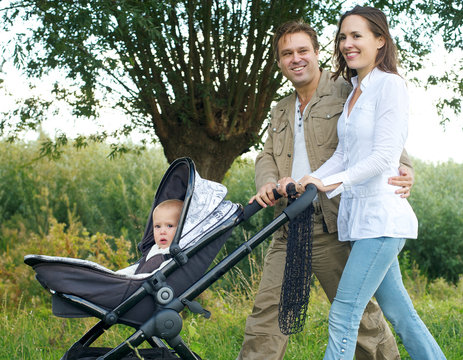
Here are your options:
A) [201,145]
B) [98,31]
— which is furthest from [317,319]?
[98,31]

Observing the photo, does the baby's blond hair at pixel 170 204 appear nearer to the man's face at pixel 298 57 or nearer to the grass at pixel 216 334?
the man's face at pixel 298 57

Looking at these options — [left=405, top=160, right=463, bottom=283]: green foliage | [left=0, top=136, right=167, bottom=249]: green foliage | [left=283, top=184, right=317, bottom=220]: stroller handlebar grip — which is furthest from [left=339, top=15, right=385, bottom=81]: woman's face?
[left=405, top=160, right=463, bottom=283]: green foliage

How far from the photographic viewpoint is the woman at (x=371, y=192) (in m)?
2.49

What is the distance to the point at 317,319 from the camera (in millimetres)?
4934

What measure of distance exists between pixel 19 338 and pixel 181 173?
2483mm

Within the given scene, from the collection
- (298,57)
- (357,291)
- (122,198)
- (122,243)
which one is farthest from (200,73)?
(122,198)

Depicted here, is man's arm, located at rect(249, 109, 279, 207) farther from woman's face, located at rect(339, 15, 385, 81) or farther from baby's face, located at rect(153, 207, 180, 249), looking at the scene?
woman's face, located at rect(339, 15, 385, 81)

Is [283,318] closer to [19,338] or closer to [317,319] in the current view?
[317,319]

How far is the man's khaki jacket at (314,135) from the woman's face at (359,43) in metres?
0.49

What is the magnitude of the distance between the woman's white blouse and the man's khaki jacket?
41 centimetres

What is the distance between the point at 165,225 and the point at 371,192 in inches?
44.1

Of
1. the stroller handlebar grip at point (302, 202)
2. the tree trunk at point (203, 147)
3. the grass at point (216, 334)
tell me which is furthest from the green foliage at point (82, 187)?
the stroller handlebar grip at point (302, 202)

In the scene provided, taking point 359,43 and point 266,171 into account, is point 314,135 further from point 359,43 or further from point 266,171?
point 359,43

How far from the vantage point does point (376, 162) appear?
8.13ft
